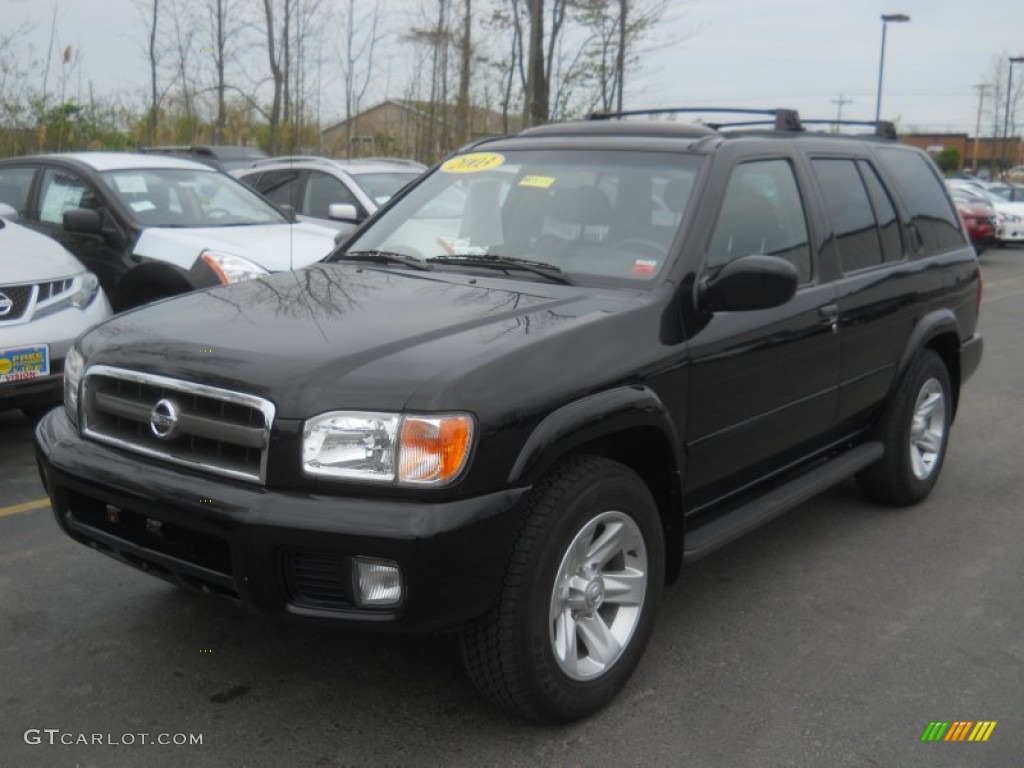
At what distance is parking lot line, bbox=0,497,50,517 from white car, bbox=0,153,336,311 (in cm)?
224

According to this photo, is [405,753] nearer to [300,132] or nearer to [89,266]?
[89,266]

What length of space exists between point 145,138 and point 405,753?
2077cm

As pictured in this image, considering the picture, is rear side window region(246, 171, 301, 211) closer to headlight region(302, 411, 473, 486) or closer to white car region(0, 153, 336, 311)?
white car region(0, 153, 336, 311)

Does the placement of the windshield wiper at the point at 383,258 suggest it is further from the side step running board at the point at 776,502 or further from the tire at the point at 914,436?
the tire at the point at 914,436

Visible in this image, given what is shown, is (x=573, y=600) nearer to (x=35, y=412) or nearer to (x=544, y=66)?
(x=35, y=412)

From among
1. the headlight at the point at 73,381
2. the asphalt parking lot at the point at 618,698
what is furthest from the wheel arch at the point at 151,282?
the headlight at the point at 73,381

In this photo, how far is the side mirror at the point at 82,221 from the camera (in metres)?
7.41

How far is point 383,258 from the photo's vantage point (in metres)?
4.19

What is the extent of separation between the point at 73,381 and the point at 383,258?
4.07 feet

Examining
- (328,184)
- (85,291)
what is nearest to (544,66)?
(328,184)

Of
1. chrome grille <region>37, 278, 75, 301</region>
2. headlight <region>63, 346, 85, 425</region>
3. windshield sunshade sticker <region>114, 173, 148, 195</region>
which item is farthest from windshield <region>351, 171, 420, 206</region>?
headlight <region>63, 346, 85, 425</region>

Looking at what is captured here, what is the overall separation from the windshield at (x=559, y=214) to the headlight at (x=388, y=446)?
1.15 meters

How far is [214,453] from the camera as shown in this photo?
2.97m

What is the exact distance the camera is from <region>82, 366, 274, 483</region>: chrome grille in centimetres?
288
